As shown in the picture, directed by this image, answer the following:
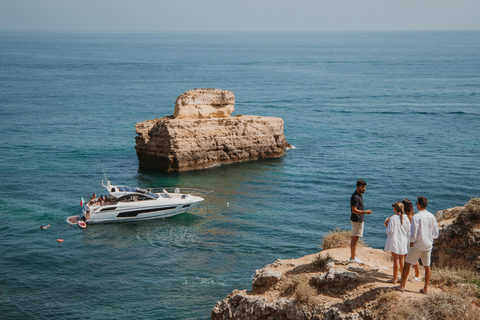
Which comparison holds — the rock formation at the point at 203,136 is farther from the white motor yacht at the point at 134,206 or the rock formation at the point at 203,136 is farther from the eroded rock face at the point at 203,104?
the white motor yacht at the point at 134,206

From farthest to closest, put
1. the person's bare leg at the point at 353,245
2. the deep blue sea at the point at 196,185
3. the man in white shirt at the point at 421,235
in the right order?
the deep blue sea at the point at 196,185, the person's bare leg at the point at 353,245, the man in white shirt at the point at 421,235

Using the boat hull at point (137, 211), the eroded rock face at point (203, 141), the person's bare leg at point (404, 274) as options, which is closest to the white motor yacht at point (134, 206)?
the boat hull at point (137, 211)

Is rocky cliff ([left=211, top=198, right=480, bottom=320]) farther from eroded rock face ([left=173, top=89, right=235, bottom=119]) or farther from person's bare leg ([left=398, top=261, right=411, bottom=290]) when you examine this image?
eroded rock face ([left=173, top=89, right=235, bottom=119])

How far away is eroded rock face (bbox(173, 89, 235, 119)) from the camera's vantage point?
4862 centimetres

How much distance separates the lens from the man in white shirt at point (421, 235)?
12778 mm

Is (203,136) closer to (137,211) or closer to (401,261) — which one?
(137,211)

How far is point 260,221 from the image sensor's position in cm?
3419

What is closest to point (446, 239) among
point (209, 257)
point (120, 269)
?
point (209, 257)

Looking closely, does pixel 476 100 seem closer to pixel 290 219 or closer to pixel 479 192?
pixel 479 192

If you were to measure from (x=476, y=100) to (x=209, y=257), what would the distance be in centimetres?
7343

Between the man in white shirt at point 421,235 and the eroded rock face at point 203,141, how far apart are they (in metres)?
34.8

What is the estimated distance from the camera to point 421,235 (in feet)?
42.4

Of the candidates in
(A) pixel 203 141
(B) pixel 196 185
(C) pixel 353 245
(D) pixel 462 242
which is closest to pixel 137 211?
(B) pixel 196 185

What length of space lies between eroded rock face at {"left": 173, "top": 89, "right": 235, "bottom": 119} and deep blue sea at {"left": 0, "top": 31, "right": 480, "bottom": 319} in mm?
6019
